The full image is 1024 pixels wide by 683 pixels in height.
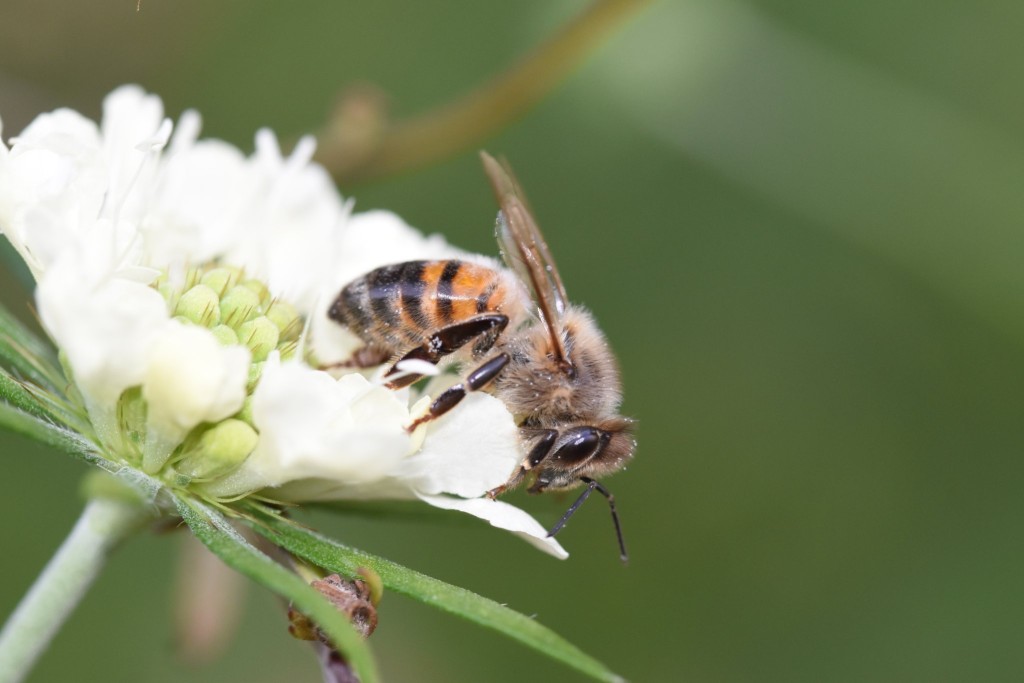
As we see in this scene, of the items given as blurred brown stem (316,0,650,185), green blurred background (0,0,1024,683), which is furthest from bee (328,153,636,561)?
green blurred background (0,0,1024,683)

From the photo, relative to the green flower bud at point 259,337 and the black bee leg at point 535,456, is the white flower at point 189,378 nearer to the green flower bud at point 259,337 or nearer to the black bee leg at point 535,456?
the green flower bud at point 259,337

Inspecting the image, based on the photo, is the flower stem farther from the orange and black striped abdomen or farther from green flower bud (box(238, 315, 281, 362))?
the orange and black striped abdomen

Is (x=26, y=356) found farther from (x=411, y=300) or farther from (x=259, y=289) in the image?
(x=411, y=300)

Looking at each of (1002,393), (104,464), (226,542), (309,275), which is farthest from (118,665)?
(1002,393)

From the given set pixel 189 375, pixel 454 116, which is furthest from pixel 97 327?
pixel 454 116

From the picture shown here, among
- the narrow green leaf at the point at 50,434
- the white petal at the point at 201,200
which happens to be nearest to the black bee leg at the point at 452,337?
the white petal at the point at 201,200

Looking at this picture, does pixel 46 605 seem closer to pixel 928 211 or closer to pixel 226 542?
pixel 226 542
